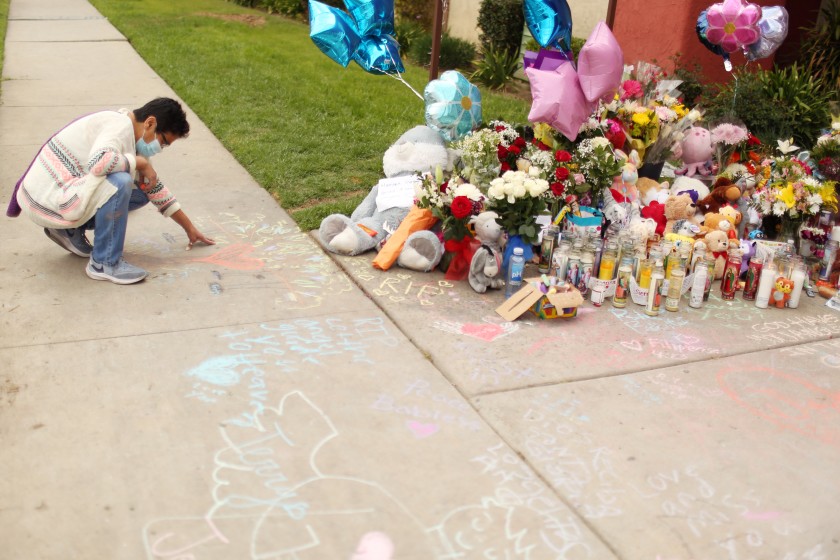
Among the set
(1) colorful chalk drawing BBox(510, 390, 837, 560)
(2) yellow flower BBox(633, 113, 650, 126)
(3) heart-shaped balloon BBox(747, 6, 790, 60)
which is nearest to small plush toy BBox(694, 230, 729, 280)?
(2) yellow flower BBox(633, 113, 650, 126)

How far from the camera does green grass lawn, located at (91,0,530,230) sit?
21.6ft

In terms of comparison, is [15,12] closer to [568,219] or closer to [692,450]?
[568,219]

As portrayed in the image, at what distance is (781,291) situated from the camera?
486cm

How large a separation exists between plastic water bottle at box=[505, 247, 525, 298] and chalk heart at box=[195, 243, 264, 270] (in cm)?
148

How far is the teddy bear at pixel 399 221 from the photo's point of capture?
16.4ft

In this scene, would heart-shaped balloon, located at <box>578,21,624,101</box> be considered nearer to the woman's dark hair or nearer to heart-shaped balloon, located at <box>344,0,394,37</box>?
heart-shaped balloon, located at <box>344,0,394,37</box>

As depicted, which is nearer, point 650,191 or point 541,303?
point 541,303

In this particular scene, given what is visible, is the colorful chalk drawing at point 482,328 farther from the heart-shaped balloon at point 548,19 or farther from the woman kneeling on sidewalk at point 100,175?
the heart-shaped balloon at point 548,19

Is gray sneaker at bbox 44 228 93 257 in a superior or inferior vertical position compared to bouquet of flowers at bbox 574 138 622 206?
inferior

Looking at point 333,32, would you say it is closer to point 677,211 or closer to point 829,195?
point 677,211

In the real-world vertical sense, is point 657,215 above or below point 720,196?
below

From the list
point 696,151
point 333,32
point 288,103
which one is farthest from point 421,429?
point 288,103

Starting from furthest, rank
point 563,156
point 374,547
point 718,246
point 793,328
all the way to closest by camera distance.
Result: point 718,246 → point 563,156 → point 793,328 → point 374,547

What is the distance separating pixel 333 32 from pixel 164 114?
1.51 metres
